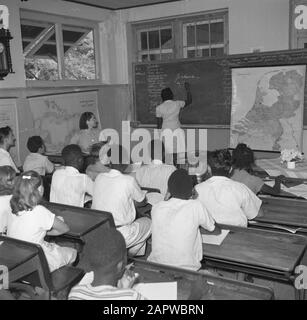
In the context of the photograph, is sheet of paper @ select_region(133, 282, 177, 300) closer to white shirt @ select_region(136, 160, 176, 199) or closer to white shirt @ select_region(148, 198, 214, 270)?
white shirt @ select_region(148, 198, 214, 270)

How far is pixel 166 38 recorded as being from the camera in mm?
6684

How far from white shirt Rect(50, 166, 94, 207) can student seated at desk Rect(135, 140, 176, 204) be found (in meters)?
0.64

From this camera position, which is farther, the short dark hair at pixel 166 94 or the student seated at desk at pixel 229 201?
the short dark hair at pixel 166 94

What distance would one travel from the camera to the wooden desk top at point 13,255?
2033 mm

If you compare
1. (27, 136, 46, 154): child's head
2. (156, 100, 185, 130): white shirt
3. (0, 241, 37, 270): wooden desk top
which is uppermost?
(156, 100, 185, 130): white shirt

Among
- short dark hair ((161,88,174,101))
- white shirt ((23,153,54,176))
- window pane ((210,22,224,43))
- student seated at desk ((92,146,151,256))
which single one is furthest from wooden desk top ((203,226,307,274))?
window pane ((210,22,224,43))

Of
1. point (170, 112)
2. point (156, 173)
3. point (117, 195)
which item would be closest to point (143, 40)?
point (170, 112)

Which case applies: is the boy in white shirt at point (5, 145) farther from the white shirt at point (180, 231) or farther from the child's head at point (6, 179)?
the white shirt at point (180, 231)

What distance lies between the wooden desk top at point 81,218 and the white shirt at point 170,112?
3315 millimetres

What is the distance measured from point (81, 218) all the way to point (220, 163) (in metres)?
1.11

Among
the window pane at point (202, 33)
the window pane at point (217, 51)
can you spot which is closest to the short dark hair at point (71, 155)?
the window pane at point (217, 51)

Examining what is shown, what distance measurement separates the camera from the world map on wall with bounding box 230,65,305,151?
17.2 feet
